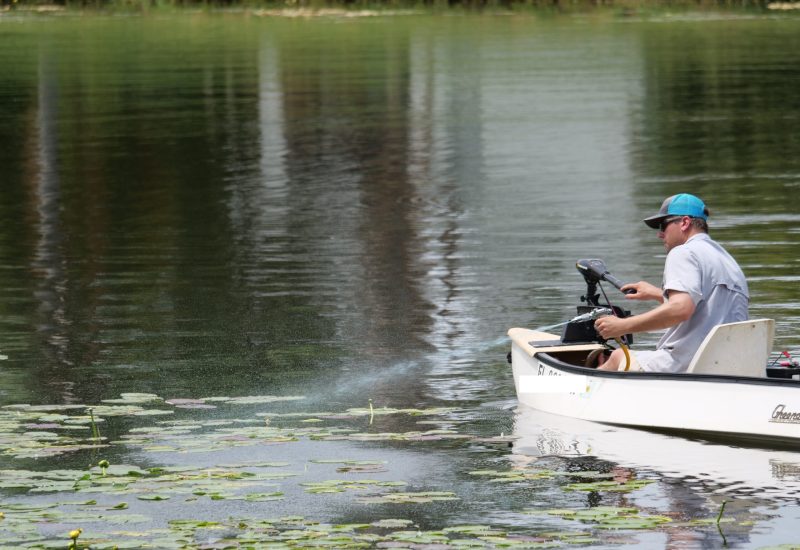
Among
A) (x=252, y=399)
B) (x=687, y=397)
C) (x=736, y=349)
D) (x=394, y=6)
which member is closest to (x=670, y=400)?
(x=687, y=397)

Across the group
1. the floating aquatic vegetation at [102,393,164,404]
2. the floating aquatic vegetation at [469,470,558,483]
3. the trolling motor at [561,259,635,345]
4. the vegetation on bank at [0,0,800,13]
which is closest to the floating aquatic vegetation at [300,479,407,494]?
the floating aquatic vegetation at [469,470,558,483]

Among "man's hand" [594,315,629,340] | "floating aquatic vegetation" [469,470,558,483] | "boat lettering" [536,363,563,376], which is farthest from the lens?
"boat lettering" [536,363,563,376]

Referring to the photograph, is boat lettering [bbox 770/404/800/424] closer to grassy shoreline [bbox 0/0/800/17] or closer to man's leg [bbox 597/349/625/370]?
man's leg [bbox 597/349/625/370]

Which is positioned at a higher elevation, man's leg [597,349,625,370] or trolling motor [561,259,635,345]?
trolling motor [561,259,635,345]

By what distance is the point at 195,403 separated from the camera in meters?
12.9

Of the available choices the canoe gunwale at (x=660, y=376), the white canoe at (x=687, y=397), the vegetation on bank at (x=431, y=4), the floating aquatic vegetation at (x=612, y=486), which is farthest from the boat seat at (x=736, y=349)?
the vegetation on bank at (x=431, y=4)

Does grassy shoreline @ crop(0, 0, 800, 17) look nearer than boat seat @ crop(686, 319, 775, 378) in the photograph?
No

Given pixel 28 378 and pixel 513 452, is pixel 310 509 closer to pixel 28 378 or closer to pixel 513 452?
pixel 513 452

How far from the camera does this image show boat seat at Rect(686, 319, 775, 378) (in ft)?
36.0

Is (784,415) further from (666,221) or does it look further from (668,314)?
(666,221)

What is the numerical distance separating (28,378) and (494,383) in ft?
12.1

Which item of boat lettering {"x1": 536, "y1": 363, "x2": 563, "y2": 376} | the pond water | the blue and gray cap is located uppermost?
the blue and gray cap

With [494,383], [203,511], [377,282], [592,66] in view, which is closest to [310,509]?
[203,511]

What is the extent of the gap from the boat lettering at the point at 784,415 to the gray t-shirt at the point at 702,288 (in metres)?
0.80
